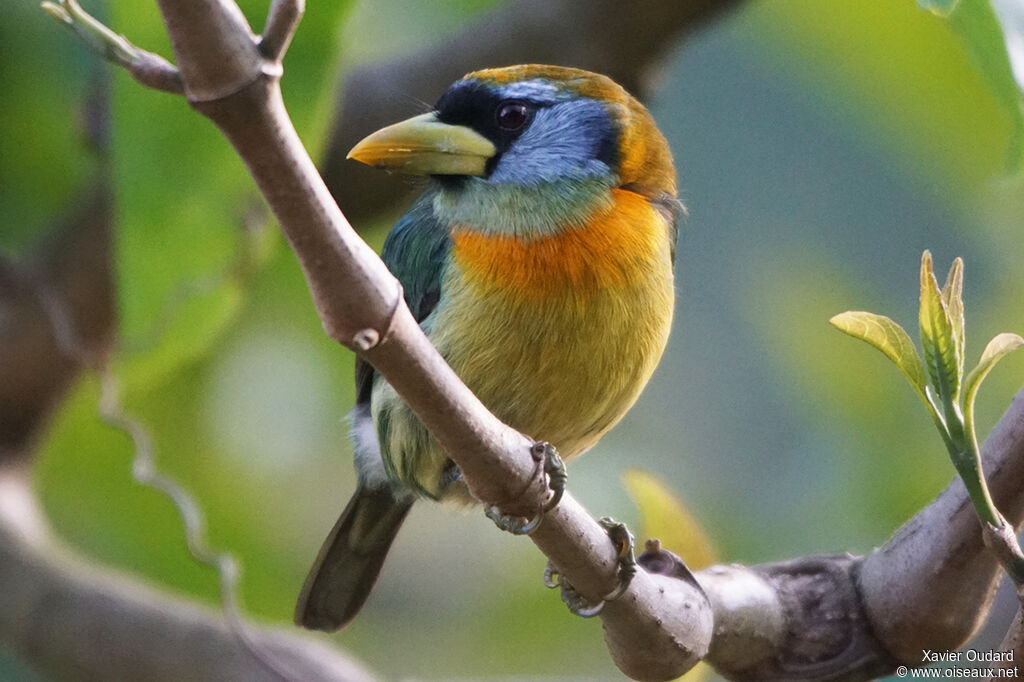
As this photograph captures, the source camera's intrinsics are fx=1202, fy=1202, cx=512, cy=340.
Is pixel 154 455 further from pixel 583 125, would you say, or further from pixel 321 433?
pixel 583 125

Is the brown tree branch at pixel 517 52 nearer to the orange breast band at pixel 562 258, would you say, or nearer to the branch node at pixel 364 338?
the orange breast band at pixel 562 258

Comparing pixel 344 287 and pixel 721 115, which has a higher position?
pixel 344 287

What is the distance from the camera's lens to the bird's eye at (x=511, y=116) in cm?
121

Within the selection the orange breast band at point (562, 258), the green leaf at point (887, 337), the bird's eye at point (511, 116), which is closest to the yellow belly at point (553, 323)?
the orange breast band at point (562, 258)

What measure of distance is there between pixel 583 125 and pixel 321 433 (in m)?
0.88

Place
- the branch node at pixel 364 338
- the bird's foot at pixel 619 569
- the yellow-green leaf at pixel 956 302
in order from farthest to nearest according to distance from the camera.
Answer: the bird's foot at pixel 619 569 → the yellow-green leaf at pixel 956 302 → the branch node at pixel 364 338

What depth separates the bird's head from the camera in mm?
1137

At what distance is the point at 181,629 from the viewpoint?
1.52 metres

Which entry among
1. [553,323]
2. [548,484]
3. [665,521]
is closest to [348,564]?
[665,521]

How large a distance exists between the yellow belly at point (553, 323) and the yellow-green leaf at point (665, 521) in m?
0.16

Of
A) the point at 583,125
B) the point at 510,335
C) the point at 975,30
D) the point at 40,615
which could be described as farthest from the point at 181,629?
the point at 975,30

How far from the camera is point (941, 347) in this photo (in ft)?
2.40

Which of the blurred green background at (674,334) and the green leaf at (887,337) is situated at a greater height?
the green leaf at (887,337)

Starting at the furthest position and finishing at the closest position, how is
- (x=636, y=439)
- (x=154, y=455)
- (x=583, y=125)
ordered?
(x=636, y=439), (x=154, y=455), (x=583, y=125)
